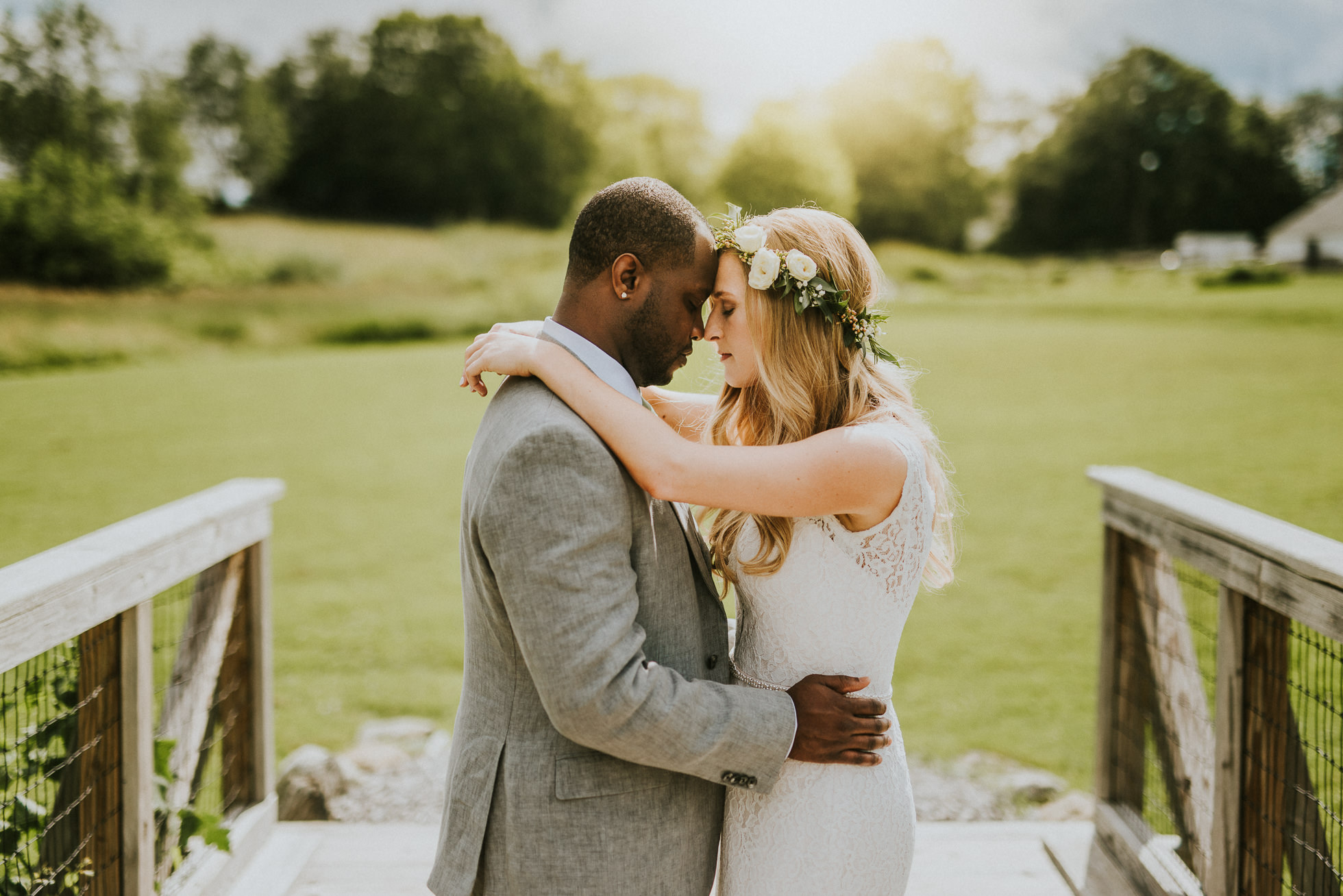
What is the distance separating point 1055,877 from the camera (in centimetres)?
308

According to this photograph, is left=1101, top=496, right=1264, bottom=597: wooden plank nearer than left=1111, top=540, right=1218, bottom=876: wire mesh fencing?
Yes

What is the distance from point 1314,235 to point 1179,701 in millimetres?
30673

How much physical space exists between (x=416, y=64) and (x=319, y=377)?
103 feet

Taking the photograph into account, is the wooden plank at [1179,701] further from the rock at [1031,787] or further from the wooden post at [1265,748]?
the rock at [1031,787]

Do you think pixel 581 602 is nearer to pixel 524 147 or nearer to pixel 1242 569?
pixel 1242 569

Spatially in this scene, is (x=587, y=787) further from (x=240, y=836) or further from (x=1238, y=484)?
(x=1238, y=484)

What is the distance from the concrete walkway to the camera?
3010 millimetres

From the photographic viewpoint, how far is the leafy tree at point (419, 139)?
134 feet

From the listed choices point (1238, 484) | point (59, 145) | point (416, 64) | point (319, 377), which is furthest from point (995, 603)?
point (416, 64)

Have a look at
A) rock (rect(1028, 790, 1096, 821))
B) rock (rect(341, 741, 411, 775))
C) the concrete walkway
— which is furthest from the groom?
rock (rect(341, 741, 411, 775))

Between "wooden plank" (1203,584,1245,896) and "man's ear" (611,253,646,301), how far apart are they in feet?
5.85

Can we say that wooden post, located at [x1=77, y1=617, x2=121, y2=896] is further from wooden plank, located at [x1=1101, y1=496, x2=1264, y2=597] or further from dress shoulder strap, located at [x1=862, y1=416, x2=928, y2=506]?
wooden plank, located at [x1=1101, y1=496, x2=1264, y2=597]

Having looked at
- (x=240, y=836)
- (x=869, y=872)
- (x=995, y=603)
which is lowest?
(x=995, y=603)

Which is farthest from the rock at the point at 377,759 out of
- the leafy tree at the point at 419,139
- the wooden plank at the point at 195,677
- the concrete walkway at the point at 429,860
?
the leafy tree at the point at 419,139
